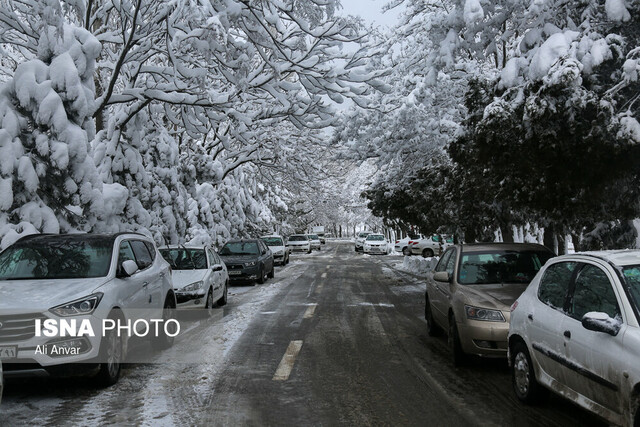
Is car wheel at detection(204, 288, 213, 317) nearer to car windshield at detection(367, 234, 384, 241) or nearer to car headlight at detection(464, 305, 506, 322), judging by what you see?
car headlight at detection(464, 305, 506, 322)

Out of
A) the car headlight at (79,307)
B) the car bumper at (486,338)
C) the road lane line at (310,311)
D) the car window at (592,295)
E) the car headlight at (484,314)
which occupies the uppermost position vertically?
the car window at (592,295)

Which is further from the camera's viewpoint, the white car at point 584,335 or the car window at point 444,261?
the car window at point 444,261

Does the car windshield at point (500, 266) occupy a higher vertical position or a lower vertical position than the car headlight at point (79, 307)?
higher

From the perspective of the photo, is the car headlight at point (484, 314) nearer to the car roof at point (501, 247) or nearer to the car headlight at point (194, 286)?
the car roof at point (501, 247)

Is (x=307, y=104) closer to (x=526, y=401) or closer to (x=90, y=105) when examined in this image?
(x=90, y=105)

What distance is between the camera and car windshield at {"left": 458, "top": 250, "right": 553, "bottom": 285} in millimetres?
8180

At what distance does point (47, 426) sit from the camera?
500 cm

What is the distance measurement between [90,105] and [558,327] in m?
7.76

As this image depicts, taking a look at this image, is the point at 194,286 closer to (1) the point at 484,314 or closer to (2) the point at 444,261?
(2) the point at 444,261

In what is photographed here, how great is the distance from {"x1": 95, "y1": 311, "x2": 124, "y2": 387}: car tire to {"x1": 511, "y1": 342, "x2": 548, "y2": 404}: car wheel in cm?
426

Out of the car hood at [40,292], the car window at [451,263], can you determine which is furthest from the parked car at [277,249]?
the car hood at [40,292]

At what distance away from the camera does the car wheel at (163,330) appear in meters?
8.66

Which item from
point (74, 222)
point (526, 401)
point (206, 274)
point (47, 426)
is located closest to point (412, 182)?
point (206, 274)

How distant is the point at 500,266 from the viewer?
27.4ft
